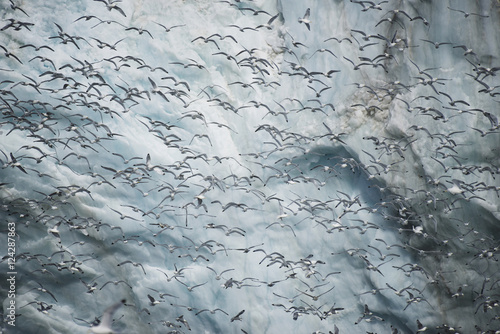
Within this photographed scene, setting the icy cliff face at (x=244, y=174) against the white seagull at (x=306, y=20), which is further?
the icy cliff face at (x=244, y=174)

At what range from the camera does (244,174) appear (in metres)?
14.3

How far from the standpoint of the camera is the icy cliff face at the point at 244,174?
1303 cm

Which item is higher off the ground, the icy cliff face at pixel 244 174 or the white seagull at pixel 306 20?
the white seagull at pixel 306 20

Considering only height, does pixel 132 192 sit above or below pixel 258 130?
below

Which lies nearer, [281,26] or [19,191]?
[19,191]

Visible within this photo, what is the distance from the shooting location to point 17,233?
1391cm

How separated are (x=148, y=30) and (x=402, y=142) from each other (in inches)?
333

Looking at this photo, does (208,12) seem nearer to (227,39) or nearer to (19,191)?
(227,39)

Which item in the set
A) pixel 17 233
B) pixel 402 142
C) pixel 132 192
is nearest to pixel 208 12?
pixel 132 192

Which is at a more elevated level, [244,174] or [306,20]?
[306,20]

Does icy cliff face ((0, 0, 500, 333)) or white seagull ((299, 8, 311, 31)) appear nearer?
white seagull ((299, 8, 311, 31))

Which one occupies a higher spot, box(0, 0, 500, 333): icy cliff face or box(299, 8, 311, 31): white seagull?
box(299, 8, 311, 31): white seagull

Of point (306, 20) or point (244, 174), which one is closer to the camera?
point (306, 20)

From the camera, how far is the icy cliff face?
13031mm
